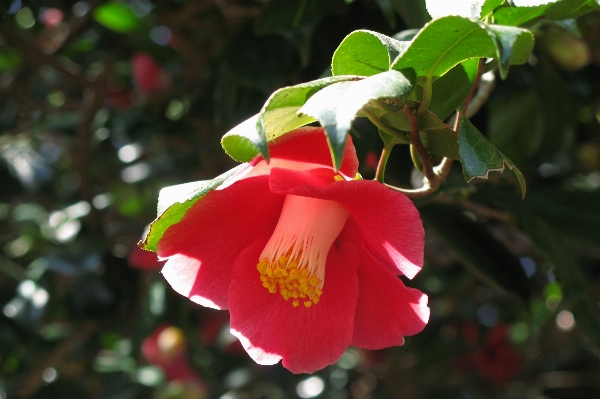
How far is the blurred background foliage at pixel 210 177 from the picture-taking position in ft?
3.39

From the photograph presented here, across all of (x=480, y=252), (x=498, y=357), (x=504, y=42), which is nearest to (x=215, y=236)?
(x=504, y=42)

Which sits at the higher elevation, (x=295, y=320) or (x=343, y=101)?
(x=343, y=101)

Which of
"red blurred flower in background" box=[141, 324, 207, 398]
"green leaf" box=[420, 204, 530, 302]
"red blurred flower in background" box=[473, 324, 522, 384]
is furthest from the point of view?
"red blurred flower in background" box=[473, 324, 522, 384]

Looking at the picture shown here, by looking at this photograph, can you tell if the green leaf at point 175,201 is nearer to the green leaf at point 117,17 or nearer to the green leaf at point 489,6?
the green leaf at point 489,6

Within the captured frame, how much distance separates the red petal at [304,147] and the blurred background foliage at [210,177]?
8.2 inches

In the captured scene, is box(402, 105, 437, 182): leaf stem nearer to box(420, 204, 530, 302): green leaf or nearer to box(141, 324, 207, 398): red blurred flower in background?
box(420, 204, 530, 302): green leaf

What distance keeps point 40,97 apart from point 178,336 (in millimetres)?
1006

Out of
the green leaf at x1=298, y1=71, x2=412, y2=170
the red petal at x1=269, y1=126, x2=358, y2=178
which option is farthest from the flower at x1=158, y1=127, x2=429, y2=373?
the green leaf at x1=298, y1=71, x2=412, y2=170

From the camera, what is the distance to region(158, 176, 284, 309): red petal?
60cm

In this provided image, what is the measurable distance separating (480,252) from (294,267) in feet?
1.61

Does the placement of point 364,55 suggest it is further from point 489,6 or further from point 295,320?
point 295,320

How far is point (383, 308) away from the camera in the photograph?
2.05ft

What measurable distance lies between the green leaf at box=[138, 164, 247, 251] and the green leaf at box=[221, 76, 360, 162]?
0.02 metres

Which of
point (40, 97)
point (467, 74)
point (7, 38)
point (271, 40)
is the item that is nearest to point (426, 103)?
point (467, 74)
